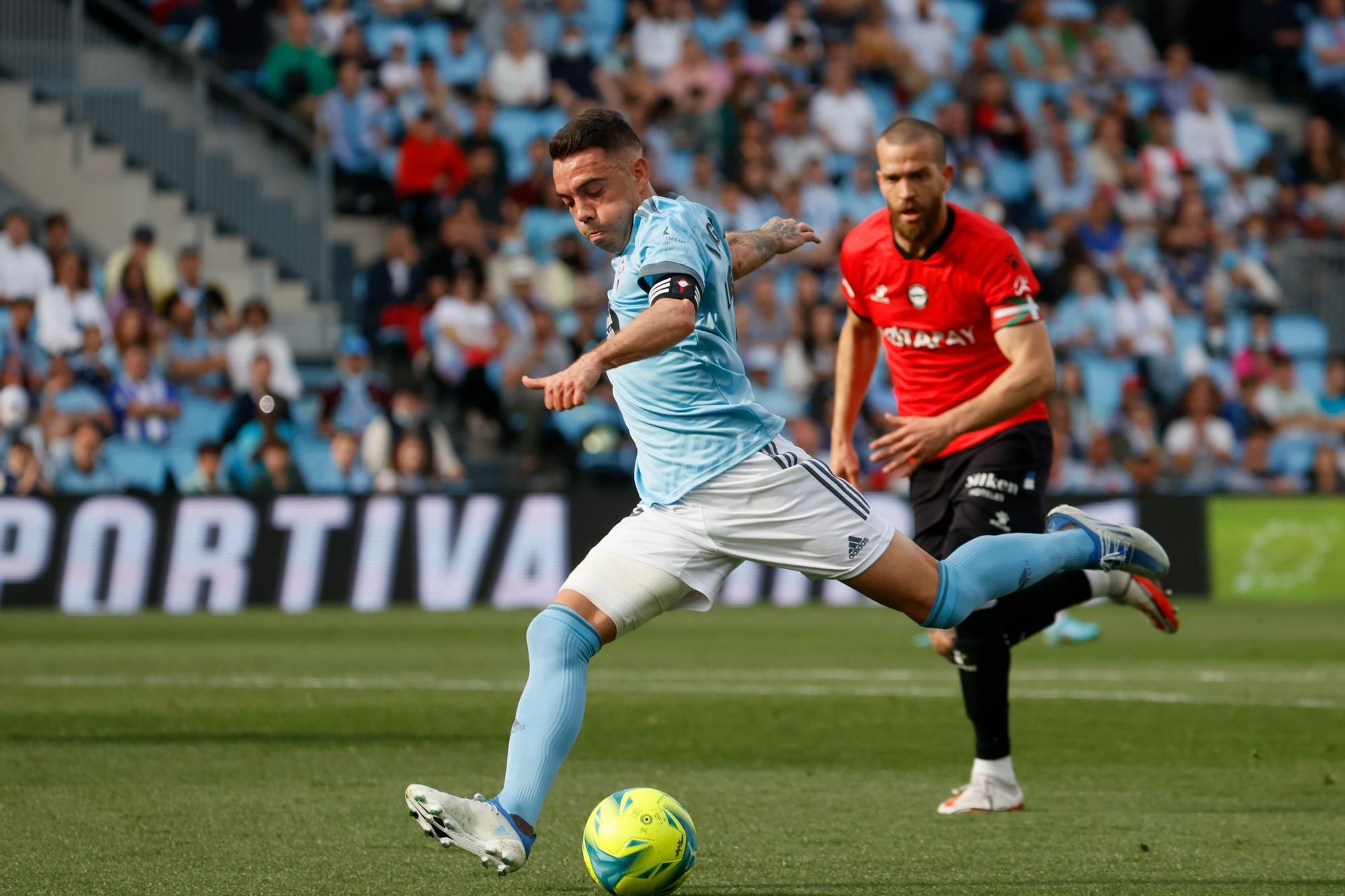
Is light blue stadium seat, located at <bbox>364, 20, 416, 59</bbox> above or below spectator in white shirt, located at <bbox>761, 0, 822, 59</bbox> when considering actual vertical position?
below

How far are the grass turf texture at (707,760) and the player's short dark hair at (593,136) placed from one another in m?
2.06

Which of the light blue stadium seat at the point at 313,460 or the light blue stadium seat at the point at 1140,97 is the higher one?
the light blue stadium seat at the point at 1140,97

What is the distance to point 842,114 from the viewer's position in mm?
22500

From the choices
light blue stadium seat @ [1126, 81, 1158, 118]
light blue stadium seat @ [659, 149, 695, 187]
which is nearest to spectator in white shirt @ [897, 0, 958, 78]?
light blue stadium seat @ [1126, 81, 1158, 118]

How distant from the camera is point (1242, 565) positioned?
17.9 m

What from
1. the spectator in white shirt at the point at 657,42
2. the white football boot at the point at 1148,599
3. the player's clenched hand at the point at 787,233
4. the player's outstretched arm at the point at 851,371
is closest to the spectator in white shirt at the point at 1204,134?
the spectator in white shirt at the point at 657,42

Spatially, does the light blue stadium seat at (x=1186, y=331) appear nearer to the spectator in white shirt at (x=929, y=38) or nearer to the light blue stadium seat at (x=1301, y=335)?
the light blue stadium seat at (x=1301, y=335)

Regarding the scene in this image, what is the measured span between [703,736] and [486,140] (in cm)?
1241

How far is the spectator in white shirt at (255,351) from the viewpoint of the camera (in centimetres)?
1766

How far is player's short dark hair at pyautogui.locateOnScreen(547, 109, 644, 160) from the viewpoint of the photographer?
17.1 feet

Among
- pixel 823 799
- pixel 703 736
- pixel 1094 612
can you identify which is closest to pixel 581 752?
pixel 703 736

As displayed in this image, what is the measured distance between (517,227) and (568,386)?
15.3 meters

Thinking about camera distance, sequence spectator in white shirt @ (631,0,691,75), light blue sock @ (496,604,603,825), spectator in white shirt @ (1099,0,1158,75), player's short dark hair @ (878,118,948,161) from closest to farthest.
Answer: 1. light blue sock @ (496,604,603,825)
2. player's short dark hair @ (878,118,948,161)
3. spectator in white shirt @ (631,0,691,75)
4. spectator in white shirt @ (1099,0,1158,75)

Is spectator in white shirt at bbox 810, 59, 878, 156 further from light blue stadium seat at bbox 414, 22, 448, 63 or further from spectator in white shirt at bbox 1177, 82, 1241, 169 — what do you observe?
spectator in white shirt at bbox 1177, 82, 1241, 169
